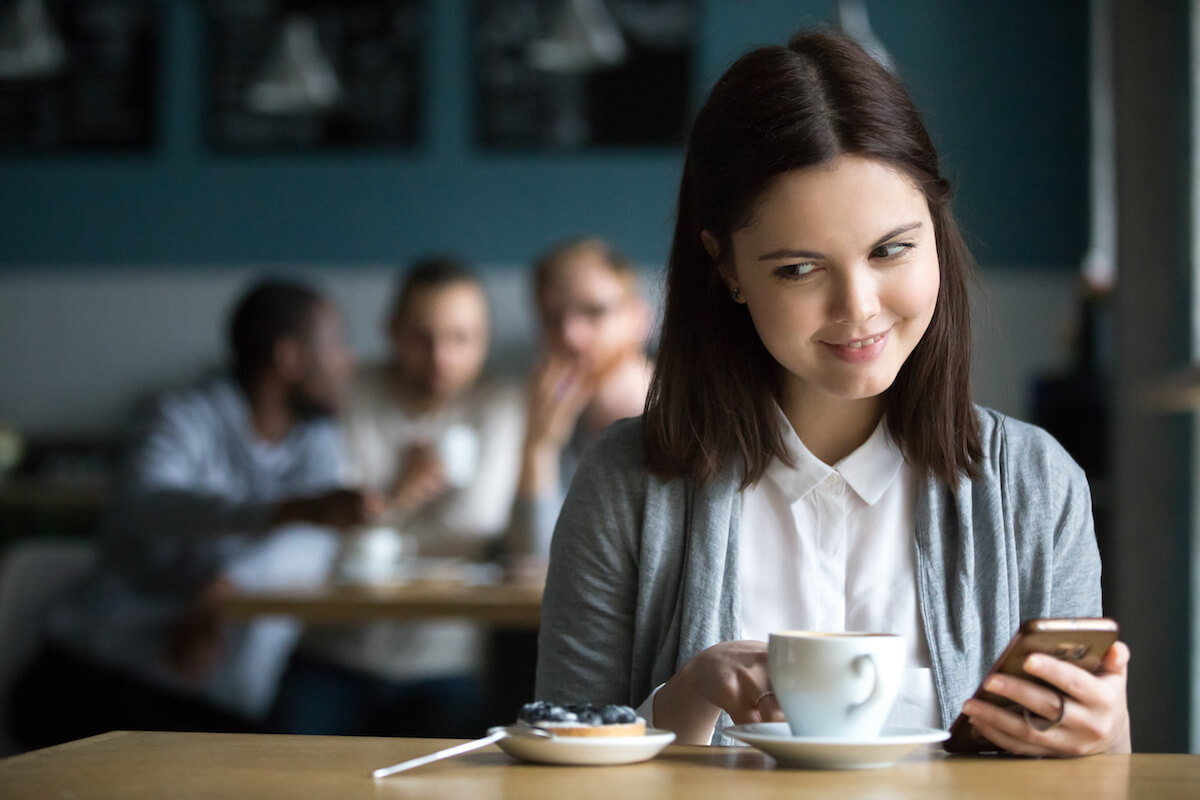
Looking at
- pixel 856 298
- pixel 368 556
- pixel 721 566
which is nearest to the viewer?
pixel 856 298

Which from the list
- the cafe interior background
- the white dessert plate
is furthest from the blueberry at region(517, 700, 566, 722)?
the cafe interior background

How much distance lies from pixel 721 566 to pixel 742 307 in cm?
27

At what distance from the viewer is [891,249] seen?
1.10 m

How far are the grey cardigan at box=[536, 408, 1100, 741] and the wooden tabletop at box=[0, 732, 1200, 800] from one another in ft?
0.85

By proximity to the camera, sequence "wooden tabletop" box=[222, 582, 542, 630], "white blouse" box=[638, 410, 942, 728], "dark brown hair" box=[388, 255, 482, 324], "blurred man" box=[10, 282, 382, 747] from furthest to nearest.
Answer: "dark brown hair" box=[388, 255, 482, 324], "blurred man" box=[10, 282, 382, 747], "wooden tabletop" box=[222, 582, 542, 630], "white blouse" box=[638, 410, 942, 728]

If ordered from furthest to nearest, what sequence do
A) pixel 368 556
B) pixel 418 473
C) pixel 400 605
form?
pixel 418 473 < pixel 368 556 < pixel 400 605

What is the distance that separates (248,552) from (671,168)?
2509 mm

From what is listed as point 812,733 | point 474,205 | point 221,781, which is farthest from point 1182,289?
point 221,781

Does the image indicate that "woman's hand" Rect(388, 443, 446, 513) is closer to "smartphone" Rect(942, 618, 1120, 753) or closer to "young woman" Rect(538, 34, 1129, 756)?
"young woman" Rect(538, 34, 1129, 756)

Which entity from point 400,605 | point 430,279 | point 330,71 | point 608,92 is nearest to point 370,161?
point 330,71

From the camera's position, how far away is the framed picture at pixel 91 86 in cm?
507

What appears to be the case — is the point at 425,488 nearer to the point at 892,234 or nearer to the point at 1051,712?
the point at 892,234

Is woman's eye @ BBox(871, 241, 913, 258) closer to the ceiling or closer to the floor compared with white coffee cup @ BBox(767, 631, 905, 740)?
closer to the ceiling

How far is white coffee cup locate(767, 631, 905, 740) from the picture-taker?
0.85 m
